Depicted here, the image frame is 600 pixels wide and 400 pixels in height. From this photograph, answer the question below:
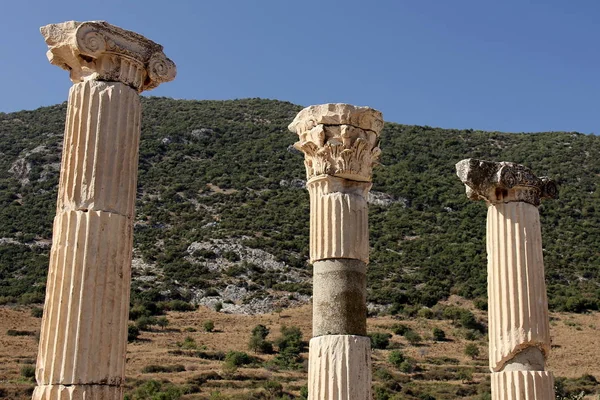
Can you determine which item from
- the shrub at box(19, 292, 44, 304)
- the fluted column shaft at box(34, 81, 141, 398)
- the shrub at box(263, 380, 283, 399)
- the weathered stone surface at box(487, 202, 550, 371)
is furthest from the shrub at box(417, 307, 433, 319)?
the fluted column shaft at box(34, 81, 141, 398)

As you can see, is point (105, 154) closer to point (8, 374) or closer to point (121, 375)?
point (121, 375)

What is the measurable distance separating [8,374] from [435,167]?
38760 mm

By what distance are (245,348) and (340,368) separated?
985 inches

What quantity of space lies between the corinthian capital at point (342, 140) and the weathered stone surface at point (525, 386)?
3.84m

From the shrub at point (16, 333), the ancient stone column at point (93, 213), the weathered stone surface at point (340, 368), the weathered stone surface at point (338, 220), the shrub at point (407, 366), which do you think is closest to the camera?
the ancient stone column at point (93, 213)

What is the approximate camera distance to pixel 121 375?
28.4 ft

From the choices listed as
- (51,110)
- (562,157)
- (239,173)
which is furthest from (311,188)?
(51,110)

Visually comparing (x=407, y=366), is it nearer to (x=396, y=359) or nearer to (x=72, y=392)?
(x=396, y=359)

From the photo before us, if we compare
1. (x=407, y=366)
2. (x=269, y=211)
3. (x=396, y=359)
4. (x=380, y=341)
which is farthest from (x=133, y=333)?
(x=269, y=211)

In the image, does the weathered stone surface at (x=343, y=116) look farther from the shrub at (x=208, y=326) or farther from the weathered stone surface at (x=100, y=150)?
the shrub at (x=208, y=326)

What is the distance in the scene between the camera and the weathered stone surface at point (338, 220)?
452 inches

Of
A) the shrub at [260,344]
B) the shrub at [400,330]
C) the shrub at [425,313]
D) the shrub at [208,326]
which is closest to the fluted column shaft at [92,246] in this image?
the shrub at [260,344]

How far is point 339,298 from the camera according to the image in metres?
11.3

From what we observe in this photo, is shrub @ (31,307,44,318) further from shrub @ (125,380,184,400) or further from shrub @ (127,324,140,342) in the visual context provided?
shrub @ (125,380,184,400)
